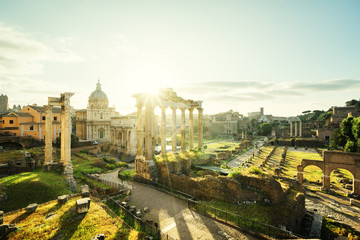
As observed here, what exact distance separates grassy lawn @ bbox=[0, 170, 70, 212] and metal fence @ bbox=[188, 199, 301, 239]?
33.9 feet

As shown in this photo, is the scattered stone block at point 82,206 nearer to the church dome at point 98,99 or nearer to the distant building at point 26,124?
the distant building at point 26,124

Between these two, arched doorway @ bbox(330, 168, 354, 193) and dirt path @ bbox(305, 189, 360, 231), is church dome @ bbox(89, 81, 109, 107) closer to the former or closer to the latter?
dirt path @ bbox(305, 189, 360, 231)

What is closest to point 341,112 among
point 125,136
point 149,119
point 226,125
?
point 226,125

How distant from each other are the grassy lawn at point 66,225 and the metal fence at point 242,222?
16.5 feet

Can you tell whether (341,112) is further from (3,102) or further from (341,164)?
(3,102)

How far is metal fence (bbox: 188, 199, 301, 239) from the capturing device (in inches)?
364

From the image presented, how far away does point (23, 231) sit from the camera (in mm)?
8039

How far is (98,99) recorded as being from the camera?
159ft

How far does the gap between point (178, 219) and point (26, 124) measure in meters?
39.3

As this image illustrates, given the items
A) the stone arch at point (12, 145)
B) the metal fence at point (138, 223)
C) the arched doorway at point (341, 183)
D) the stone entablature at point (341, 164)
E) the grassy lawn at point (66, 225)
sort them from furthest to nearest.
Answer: the stone arch at point (12, 145)
the arched doorway at point (341, 183)
the stone entablature at point (341, 164)
the metal fence at point (138, 223)
the grassy lawn at point (66, 225)

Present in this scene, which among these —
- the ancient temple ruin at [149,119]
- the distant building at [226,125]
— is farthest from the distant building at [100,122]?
the distant building at [226,125]

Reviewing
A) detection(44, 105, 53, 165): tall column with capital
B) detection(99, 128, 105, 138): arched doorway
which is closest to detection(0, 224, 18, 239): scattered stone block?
detection(44, 105, 53, 165): tall column with capital

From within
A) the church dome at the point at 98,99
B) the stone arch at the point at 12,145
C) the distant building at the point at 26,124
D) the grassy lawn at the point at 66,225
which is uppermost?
the church dome at the point at 98,99

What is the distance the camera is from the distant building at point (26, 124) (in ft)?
116
